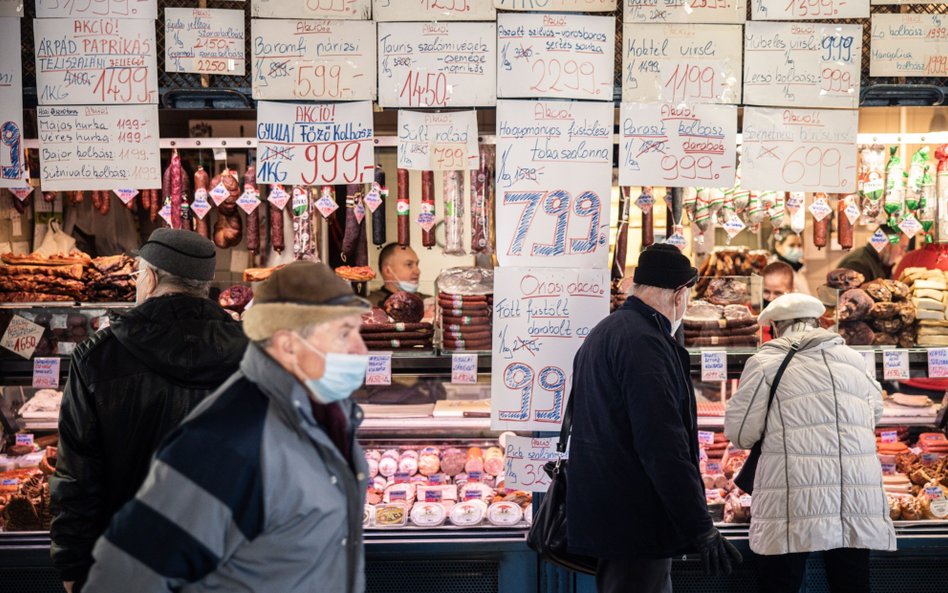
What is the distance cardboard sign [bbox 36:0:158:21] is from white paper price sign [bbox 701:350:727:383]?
3.39m

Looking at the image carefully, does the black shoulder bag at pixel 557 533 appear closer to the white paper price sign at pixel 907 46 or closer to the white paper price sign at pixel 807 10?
the white paper price sign at pixel 807 10

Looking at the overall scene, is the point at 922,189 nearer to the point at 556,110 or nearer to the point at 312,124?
the point at 556,110

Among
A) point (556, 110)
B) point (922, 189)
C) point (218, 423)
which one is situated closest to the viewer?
point (218, 423)

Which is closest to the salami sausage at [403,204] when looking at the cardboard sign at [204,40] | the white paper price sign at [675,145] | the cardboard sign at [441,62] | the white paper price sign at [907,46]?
the cardboard sign at [441,62]

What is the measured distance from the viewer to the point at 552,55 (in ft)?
15.2

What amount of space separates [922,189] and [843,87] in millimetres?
976

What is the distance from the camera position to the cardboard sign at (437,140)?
473 centimetres

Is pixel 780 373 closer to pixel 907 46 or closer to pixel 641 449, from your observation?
pixel 641 449

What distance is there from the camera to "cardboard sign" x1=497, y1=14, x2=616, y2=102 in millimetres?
4629

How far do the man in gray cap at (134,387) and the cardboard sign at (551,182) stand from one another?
72.5 inches

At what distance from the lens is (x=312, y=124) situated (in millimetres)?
4742

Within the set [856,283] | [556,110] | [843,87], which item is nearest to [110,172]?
[556,110]

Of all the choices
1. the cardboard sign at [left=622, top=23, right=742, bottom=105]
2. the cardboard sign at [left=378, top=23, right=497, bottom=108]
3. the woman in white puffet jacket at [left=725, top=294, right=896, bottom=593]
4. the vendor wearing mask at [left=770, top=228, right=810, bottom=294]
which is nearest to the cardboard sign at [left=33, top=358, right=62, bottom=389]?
the cardboard sign at [left=378, top=23, right=497, bottom=108]

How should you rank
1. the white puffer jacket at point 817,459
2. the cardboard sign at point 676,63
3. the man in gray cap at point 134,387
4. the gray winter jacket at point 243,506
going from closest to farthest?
the gray winter jacket at point 243,506 < the man in gray cap at point 134,387 < the white puffer jacket at point 817,459 < the cardboard sign at point 676,63
